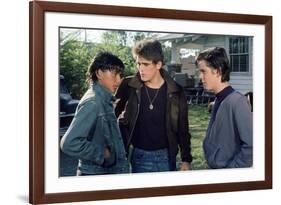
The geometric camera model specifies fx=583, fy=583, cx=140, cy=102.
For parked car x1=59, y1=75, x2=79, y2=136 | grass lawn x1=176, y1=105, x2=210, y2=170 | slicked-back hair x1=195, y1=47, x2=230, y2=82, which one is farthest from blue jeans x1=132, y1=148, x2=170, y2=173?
slicked-back hair x1=195, y1=47, x2=230, y2=82

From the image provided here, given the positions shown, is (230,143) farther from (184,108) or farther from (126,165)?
→ (126,165)

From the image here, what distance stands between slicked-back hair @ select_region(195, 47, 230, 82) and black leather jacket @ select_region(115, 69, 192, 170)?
16cm

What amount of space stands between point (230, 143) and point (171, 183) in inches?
10.8

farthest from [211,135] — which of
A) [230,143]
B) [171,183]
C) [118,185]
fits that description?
[118,185]

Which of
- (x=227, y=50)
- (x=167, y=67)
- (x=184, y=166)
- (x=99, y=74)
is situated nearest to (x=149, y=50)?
(x=167, y=67)

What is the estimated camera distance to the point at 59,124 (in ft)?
6.14

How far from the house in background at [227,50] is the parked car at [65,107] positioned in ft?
1.24

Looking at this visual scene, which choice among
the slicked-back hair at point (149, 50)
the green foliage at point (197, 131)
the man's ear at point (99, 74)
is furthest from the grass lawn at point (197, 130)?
the man's ear at point (99, 74)

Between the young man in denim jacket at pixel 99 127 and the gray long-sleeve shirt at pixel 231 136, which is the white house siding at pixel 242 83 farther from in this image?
the young man in denim jacket at pixel 99 127

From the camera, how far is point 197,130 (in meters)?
2.08

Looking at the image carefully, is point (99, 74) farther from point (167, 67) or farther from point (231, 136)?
point (231, 136)

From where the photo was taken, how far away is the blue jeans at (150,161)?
1.99 m

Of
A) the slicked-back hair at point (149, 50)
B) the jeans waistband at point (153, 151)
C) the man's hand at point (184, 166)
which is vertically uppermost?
the slicked-back hair at point (149, 50)

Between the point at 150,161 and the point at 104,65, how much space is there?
37 cm
